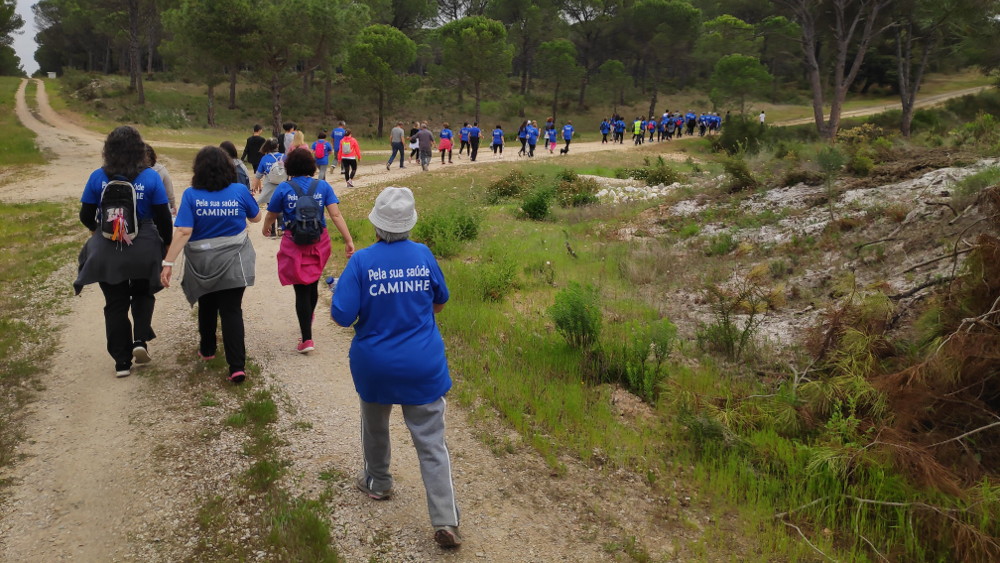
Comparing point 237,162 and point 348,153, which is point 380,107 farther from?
point 237,162

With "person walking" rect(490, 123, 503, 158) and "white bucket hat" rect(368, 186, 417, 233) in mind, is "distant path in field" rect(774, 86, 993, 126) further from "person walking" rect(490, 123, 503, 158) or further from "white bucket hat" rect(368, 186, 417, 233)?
"white bucket hat" rect(368, 186, 417, 233)

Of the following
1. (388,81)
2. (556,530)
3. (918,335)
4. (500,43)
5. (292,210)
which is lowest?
(556,530)

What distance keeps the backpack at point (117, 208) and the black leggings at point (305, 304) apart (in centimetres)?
149

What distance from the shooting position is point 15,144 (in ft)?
78.1

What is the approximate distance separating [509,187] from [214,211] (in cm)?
1389

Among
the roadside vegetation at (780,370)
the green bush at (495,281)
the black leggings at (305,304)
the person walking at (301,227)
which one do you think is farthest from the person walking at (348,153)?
the person walking at (301,227)

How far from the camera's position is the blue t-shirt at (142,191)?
17.1ft

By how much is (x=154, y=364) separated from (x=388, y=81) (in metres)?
39.1

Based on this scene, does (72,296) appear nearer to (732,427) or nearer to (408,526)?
(408,526)

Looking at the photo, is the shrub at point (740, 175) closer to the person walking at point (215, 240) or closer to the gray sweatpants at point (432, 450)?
the person walking at point (215, 240)

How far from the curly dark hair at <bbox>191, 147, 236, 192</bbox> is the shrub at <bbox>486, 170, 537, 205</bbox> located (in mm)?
12831

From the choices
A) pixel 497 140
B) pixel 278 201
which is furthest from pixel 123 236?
pixel 497 140

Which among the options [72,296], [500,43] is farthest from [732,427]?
[500,43]

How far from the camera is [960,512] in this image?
3.70 metres
